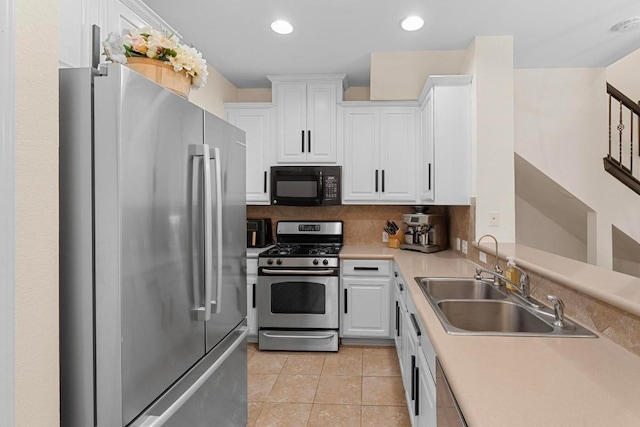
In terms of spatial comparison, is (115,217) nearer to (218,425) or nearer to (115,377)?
(115,377)

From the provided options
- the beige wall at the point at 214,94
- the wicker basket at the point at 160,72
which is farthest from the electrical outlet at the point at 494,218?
the beige wall at the point at 214,94

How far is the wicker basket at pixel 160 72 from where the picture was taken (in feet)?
4.50

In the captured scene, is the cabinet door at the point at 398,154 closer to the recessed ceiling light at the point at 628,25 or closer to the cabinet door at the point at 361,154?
the cabinet door at the point at 361,154

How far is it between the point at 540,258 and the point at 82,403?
210 cm

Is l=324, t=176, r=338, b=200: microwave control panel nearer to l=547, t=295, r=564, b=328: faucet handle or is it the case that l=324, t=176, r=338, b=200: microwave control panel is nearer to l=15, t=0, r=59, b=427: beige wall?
l=547, t=295, r=564, b=328: faucet handle

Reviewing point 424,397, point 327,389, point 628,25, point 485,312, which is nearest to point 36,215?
point 424,397

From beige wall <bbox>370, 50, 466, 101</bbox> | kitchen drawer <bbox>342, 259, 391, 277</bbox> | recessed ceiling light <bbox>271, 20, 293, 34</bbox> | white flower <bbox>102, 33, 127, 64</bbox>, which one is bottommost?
kitchen drawer <bbox>342, 259, 391, 277</bbox>

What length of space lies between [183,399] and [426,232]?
8.74 ft

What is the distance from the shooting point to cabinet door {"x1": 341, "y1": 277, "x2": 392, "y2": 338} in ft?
11.3

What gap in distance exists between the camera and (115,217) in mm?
1091

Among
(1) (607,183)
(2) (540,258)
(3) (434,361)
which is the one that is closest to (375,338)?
(2) (540,258)

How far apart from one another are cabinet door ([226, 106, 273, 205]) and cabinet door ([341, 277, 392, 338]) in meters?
1.21

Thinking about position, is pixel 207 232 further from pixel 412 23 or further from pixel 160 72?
pixel 412 23

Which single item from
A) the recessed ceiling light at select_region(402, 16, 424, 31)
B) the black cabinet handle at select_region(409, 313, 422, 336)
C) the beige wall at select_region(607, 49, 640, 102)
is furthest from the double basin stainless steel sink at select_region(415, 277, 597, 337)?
the beige wall at select_region(607, 49, 640, 102)
